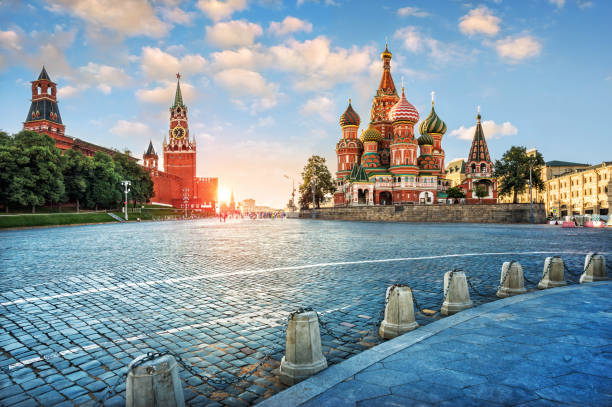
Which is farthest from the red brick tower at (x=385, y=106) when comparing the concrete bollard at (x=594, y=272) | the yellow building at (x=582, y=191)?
the concrete bollard at (x=594, y=272)

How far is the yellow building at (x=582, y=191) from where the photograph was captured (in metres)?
58.5

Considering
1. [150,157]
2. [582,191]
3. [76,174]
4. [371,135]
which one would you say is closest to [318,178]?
[371,135]

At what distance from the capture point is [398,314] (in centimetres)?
462

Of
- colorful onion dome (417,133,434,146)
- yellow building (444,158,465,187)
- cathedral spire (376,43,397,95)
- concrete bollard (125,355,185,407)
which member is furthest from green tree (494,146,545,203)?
concrete bollard (125,355,185,407)

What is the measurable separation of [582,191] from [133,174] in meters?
78.5

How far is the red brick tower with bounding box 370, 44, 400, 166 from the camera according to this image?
64.8 m

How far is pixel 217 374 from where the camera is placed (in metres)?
3.68

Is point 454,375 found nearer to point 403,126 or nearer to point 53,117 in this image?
point 403,126

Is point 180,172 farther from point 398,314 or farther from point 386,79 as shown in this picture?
point 398,314

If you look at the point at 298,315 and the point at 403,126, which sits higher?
the point at 403,126

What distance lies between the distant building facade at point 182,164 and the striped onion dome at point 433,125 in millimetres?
72295

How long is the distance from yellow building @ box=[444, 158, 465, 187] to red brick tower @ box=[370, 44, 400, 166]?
134 feet

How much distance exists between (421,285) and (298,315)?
4.66 meters

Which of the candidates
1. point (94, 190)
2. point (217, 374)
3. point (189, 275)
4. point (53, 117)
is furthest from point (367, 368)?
point (53, 117)
